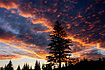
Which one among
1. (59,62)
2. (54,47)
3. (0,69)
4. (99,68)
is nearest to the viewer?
(99,68)

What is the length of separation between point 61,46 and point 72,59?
3.90 metres

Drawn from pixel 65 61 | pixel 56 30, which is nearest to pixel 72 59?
pixel 65 61

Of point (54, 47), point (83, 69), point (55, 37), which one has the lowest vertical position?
point (83, 69)

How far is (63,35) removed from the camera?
22.3 meters

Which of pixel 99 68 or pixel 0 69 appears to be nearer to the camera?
pixel 99 68

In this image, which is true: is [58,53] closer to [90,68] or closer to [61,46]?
[61,46]

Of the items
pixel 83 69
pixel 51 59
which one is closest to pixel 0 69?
pixel 51 59

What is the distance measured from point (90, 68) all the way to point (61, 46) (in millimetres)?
9142

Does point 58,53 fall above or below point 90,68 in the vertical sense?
above

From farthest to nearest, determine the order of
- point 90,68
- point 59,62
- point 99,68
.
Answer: point 59,62, point 90,68, point 99,68

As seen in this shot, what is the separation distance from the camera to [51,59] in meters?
20.6

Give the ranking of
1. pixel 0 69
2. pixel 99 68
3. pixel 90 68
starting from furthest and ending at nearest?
pixel 0 69 → pixel 90 68 → pixel 99 68

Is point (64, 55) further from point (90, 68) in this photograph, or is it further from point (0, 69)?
point (0, 69)

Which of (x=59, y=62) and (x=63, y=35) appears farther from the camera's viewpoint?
(x=63, y=35)
